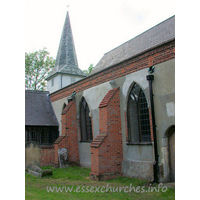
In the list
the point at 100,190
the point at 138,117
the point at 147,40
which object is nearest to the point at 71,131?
the point at 138,117

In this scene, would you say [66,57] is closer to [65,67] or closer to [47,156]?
[65,67]

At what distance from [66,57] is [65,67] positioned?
1.55 metres

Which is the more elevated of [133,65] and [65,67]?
[65,67]

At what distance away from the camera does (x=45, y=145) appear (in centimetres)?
1655

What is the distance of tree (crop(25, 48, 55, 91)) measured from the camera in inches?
1530

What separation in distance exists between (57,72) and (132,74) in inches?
626

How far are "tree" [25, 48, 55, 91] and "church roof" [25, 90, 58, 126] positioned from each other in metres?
20.0

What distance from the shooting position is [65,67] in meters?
25.8

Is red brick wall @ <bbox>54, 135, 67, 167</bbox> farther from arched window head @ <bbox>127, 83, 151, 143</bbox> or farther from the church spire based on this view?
the church spire

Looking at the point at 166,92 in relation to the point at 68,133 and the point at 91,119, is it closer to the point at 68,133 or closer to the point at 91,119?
the point at 91,119

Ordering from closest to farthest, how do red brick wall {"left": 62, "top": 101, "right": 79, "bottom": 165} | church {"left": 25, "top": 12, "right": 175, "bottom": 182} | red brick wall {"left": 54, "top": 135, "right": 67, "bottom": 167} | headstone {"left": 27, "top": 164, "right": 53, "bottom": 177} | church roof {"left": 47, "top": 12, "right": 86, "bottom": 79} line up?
church {"left": 25, "top": 12, "right": 175, "bottom": 182} → headstone {"left": 27, "top": 164, "right": 53, "bottom": 177} → red brick wall {"left": 54, "top": 135, "right": 67, "bottom": 167} → red brick wall {"left": 62, "top": 101, "right": 79, "bottom": 165} → church roof {"left": 47, "top": 12, "right": 86, "bottom": 79}

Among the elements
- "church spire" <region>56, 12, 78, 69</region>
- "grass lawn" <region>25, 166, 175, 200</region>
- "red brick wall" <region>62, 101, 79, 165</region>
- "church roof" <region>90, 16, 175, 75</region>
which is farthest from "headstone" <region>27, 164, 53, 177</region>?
"church spire" <region>56, 12, 78, 69</region>

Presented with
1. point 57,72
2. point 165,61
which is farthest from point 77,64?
point 165,61

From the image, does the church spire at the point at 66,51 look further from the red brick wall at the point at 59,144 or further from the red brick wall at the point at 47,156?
the red brick wall at the point at 59,144
